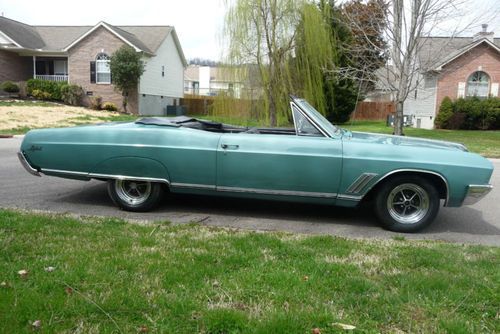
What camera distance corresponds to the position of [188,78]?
3401 inches

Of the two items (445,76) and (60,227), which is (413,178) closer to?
(60,227)

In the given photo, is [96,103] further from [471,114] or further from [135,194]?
[135,194]

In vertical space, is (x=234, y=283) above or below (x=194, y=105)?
below

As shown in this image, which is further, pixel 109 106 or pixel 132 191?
pixel 109 106

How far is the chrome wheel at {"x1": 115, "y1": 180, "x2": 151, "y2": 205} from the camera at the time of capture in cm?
592

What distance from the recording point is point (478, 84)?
2906 centimetres

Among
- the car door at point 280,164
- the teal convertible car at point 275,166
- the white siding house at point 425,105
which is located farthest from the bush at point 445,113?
the car door at point 280,164

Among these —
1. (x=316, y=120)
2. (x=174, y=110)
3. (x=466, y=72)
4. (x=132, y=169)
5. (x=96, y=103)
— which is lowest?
(x=132, y=169)

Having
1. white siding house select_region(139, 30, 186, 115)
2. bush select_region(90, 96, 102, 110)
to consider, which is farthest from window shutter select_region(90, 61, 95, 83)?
white siding house select_region(139, 30, 186, 115)

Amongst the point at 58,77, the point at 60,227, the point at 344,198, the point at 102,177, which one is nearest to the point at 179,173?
the point at 102,177

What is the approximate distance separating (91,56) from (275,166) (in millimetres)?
29534

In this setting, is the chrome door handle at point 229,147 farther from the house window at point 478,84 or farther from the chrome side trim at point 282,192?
the house window at point 478,84

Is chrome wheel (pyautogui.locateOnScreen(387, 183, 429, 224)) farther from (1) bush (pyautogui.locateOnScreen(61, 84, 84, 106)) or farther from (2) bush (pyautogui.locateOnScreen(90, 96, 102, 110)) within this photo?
(1) bush (pyautogui.locateOnScreen(61, 84, 84, 106))

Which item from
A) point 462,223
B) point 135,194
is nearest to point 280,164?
point 135,194
